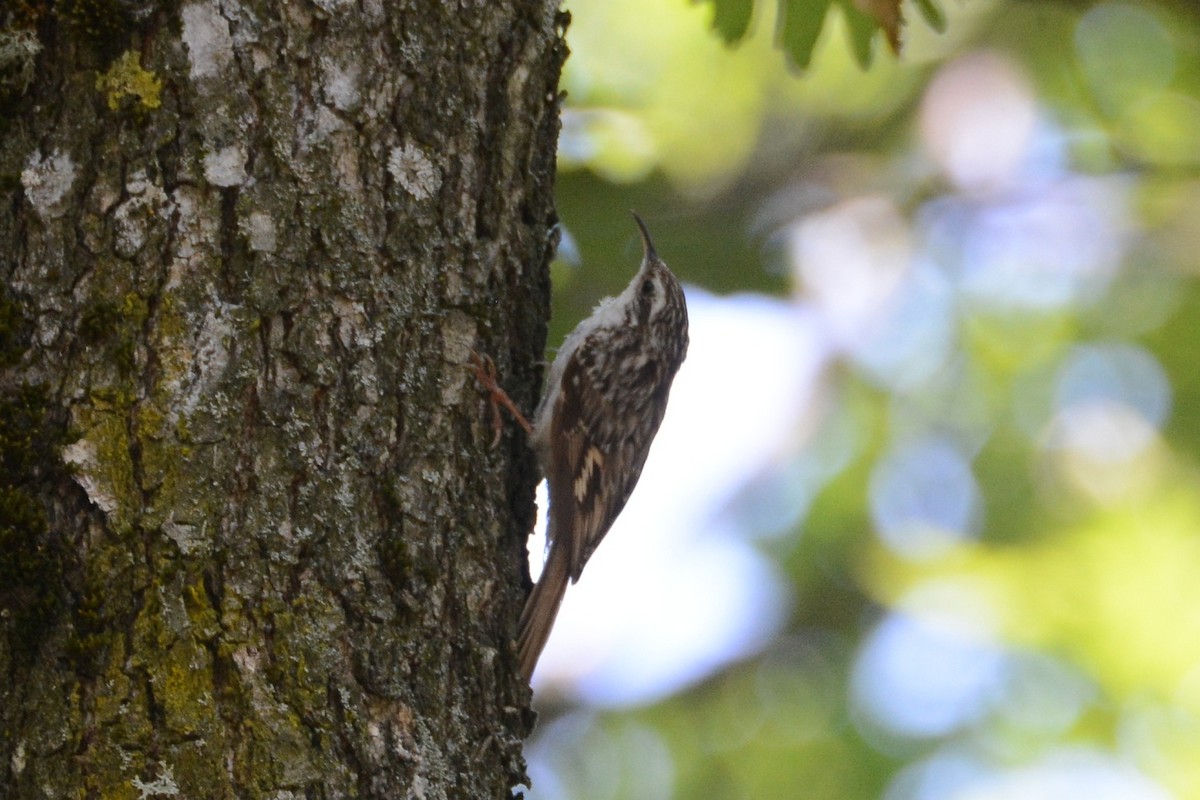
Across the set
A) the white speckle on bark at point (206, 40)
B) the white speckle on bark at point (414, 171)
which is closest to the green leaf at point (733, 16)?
the white speckle on bark at point (414, 171)

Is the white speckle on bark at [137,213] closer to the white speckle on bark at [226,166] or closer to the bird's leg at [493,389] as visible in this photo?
the white speckle on bark at [226,166]

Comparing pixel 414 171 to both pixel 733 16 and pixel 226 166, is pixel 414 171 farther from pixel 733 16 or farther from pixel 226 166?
pixel 733 16

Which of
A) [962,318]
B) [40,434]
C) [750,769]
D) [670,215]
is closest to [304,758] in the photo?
[40,434]

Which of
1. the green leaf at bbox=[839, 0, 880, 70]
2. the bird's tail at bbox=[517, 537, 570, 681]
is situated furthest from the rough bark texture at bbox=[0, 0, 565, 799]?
the green leaf at bbox=[839, 0, 880, 70]

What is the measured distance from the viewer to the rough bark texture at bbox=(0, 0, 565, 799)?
1.69m

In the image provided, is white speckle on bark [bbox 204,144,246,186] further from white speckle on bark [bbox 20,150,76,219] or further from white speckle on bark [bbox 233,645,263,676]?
white speckle on bark [bbox 233,645,263,676]

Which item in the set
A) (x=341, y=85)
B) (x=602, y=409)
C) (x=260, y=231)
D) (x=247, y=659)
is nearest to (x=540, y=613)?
(x=247, y=659)

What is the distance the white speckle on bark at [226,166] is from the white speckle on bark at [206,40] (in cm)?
11

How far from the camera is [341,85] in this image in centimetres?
203

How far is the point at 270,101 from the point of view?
1965 millimetres

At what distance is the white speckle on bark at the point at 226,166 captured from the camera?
6.24 ft

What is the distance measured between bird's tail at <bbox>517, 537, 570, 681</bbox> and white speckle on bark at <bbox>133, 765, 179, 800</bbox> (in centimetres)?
64

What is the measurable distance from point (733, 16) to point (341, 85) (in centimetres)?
93

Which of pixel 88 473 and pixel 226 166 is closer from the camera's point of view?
pixel 88 473
